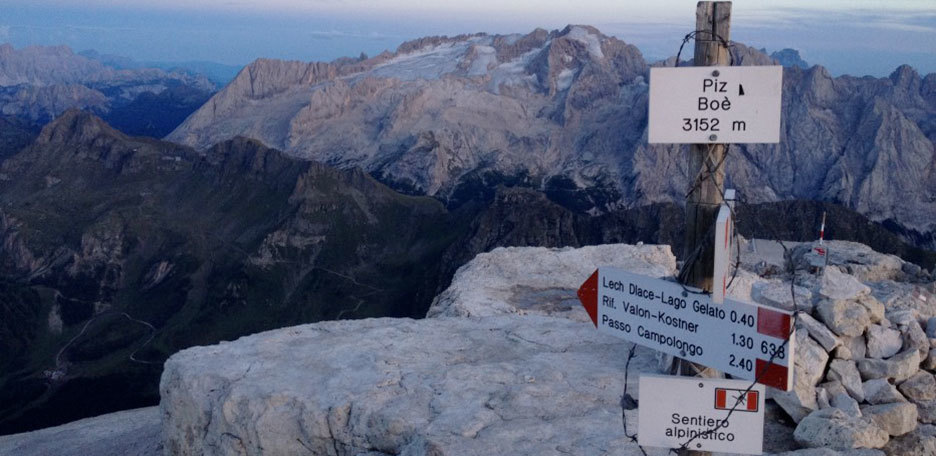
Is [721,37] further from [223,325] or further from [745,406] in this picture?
[223,325]

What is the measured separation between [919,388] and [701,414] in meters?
9.70

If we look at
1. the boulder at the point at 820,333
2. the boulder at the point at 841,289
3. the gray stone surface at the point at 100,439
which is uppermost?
the boulder at the point at 841,289

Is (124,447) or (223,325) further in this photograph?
(223,325)

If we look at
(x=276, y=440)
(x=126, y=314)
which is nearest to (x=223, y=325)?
(x=126, y=314)

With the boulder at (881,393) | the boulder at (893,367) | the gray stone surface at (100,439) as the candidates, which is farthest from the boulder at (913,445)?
the gray stone surface at (100,439)

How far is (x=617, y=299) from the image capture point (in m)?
9.00

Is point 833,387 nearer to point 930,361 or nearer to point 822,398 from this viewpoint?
point 822,398

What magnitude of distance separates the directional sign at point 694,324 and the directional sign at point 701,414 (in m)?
0.30

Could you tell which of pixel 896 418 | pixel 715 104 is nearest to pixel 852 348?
pixel 896 418

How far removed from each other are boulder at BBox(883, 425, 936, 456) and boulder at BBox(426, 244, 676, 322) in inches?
461

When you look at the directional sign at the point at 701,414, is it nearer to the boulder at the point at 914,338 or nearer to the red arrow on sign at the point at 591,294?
the red arrow on sign at the point at 591,294

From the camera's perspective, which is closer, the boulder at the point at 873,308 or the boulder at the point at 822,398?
the boulder at the point at 822,398

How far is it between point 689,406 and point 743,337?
112 cm

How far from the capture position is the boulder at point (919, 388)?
50.1 feet
